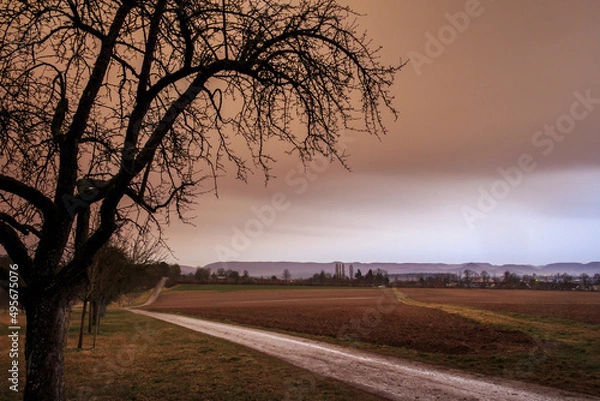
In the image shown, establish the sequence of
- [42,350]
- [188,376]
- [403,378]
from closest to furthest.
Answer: [42,350] < [403,378] < [188,376]

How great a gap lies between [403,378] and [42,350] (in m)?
9.67

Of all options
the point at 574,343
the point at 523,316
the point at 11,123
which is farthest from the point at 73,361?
the point at 523,316

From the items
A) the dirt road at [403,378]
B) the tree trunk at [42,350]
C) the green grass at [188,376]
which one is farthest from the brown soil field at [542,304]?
the tree trunk at [42,350]

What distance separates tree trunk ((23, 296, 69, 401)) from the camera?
17.2 ft

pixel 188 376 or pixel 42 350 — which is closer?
pixel 42 350

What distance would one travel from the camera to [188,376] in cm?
1245

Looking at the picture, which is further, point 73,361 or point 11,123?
point 73,361

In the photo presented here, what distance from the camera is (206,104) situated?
6.69 m

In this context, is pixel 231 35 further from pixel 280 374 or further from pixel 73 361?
pixel 73 361

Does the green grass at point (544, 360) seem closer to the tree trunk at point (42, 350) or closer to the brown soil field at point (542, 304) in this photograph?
the brown soil field at point (542, 304)

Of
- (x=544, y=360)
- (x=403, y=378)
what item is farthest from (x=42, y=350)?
(x=544, y=360)

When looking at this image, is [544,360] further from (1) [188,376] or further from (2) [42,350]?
(2) [42,350]

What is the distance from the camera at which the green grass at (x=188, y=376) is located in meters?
9.95

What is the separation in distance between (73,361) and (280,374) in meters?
7.98
